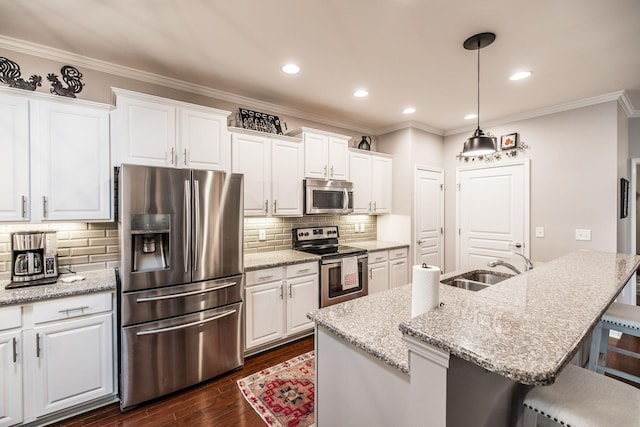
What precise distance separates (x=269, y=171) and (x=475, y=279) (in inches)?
87.4

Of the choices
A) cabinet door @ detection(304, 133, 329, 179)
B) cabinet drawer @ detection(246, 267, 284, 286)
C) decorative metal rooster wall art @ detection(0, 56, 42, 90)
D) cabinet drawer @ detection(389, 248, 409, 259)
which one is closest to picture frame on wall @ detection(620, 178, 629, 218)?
cabinet drawer @ detection(389, 248, 409, 259)

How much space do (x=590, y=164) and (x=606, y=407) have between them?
315 centimetres

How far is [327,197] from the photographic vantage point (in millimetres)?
3676

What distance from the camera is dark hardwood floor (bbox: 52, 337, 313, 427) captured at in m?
2.02

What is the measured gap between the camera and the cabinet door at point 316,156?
353 centimetres

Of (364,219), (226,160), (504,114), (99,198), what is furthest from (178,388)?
(504,114)

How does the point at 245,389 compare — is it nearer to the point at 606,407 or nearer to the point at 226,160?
the point at 226,160

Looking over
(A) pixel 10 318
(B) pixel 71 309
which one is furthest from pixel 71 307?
(A) pixel 10 318

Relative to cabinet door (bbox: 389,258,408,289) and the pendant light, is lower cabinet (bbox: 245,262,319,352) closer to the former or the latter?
cabinet door (bbox: 389,258,408,289)

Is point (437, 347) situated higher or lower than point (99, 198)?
lower

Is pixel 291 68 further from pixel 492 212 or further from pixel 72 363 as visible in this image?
pixel 492 212

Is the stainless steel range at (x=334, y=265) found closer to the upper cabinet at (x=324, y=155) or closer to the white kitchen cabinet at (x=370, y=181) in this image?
the white kitchen cabinet at (x=370, y=181)

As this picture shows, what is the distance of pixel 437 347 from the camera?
832 mm

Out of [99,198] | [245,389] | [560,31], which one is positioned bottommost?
[245,389]
